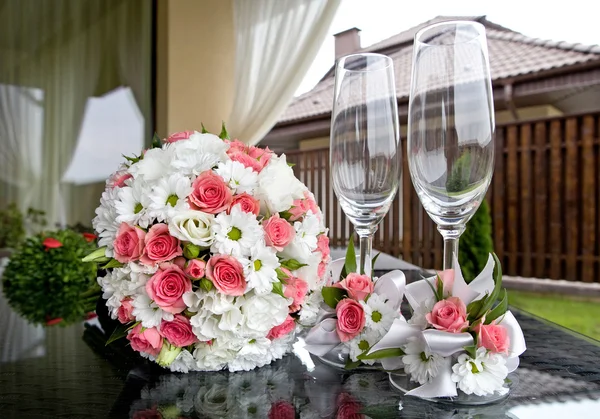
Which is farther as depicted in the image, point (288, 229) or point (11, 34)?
point (11, 34)

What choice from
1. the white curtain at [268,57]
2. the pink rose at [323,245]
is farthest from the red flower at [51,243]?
the white curtain at [268,57]

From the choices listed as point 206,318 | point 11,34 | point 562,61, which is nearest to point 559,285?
point 562,61

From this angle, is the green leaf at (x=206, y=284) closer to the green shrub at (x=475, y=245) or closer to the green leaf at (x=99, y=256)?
the green leaf at (x=99, y=256)

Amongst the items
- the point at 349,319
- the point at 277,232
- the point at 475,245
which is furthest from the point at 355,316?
the point at 475,245

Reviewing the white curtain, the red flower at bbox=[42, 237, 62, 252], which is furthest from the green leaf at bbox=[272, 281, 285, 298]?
the white curtain

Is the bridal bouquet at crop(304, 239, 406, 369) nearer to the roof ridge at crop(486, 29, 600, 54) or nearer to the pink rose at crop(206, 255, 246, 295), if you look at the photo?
the pink rose at crop(206, 255, 246, 295)

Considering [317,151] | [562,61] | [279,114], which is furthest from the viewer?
[317,151]

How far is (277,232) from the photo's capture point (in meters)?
0.49

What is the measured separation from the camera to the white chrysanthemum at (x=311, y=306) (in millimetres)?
531

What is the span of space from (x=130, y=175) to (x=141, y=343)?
0.56 ft

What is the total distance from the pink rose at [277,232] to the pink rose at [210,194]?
1.7 inches

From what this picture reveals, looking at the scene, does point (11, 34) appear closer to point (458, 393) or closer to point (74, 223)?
point (74, 223)

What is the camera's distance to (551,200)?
3656mm

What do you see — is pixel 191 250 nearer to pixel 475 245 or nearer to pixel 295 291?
pixel 295 291
